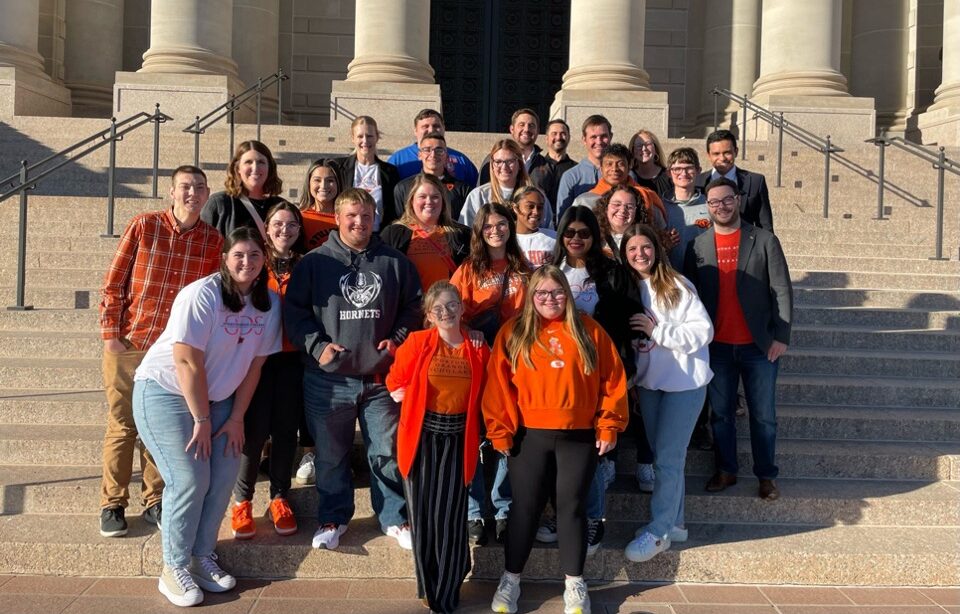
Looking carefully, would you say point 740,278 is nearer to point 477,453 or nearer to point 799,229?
point 477,453

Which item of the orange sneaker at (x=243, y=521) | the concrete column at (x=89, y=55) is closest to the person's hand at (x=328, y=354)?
the orange sneaker at (x=243, y=521)

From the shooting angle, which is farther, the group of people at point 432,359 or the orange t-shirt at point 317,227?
the orange t-shirt at point 317,227

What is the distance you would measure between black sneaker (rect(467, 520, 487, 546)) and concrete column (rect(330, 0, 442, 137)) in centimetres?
970

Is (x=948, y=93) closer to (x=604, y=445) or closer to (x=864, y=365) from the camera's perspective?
(x=864, y=365)

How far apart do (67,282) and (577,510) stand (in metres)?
5.24

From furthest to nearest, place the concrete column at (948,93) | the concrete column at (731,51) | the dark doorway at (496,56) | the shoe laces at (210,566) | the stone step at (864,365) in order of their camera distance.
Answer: the dark doorway at (496,56) < the concrete column at (731,51) < the concrete column at (948,93) < the stone step at (864,365) < the shoe laces at (210,566)

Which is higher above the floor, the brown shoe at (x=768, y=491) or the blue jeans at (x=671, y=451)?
the blue jeans at (x=671, y=451)

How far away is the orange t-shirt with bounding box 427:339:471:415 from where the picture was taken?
4297 millimetres

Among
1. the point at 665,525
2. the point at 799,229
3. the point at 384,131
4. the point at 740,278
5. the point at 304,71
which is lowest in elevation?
the point at 665,525

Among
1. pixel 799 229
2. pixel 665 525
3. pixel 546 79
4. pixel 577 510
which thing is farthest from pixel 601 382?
pixel 546 79

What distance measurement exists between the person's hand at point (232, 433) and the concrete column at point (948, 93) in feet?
46.3

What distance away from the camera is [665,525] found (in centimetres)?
468

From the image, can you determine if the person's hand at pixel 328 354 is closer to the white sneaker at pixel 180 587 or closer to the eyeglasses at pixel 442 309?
the eyeglasses at pixel 442 309

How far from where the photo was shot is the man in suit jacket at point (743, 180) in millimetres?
6219
